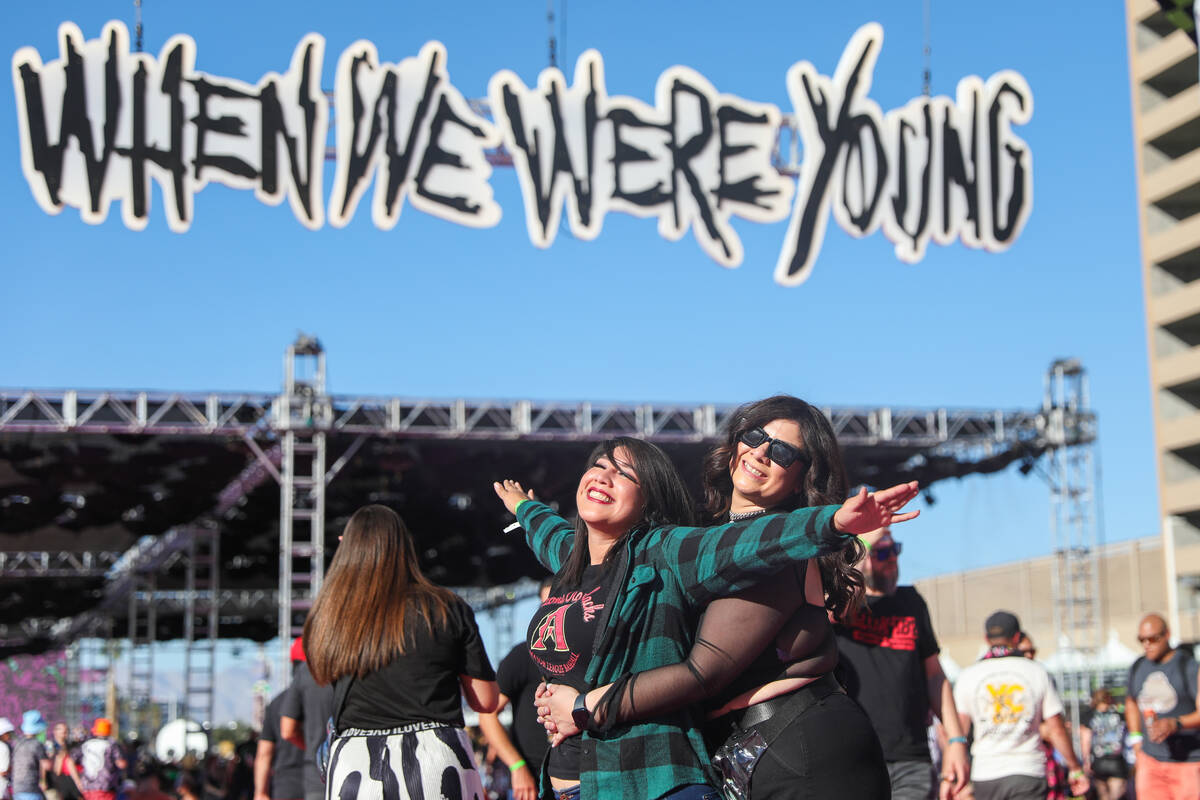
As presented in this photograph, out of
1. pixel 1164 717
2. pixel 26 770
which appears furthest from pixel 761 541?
pixel 26 770

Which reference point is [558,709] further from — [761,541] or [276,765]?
[276,765]

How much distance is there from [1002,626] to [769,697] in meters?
4.06

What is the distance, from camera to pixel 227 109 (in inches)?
736

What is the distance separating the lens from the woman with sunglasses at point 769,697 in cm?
297

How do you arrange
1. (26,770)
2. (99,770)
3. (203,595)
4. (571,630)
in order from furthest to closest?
1. (203,595)
2. (26,770)
3. (99,770)
4. (571,630)

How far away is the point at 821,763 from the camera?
2949 mm

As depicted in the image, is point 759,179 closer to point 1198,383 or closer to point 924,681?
point 924,681

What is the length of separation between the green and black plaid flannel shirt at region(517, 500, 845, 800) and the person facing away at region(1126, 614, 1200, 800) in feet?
16.6

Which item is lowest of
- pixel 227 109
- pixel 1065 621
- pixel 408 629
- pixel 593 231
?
pixel 1065 621

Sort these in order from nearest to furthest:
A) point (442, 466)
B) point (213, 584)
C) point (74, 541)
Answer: point (442, 466), point (213, 584), point (74, 541)

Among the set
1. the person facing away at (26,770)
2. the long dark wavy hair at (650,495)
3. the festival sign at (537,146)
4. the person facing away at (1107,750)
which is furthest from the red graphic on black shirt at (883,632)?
the festival sign at (537,146)

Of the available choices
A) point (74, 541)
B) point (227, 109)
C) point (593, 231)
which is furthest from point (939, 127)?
point (74, 541)

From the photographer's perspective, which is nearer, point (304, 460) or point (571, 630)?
point (571, 630)

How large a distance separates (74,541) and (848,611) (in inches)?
1277
